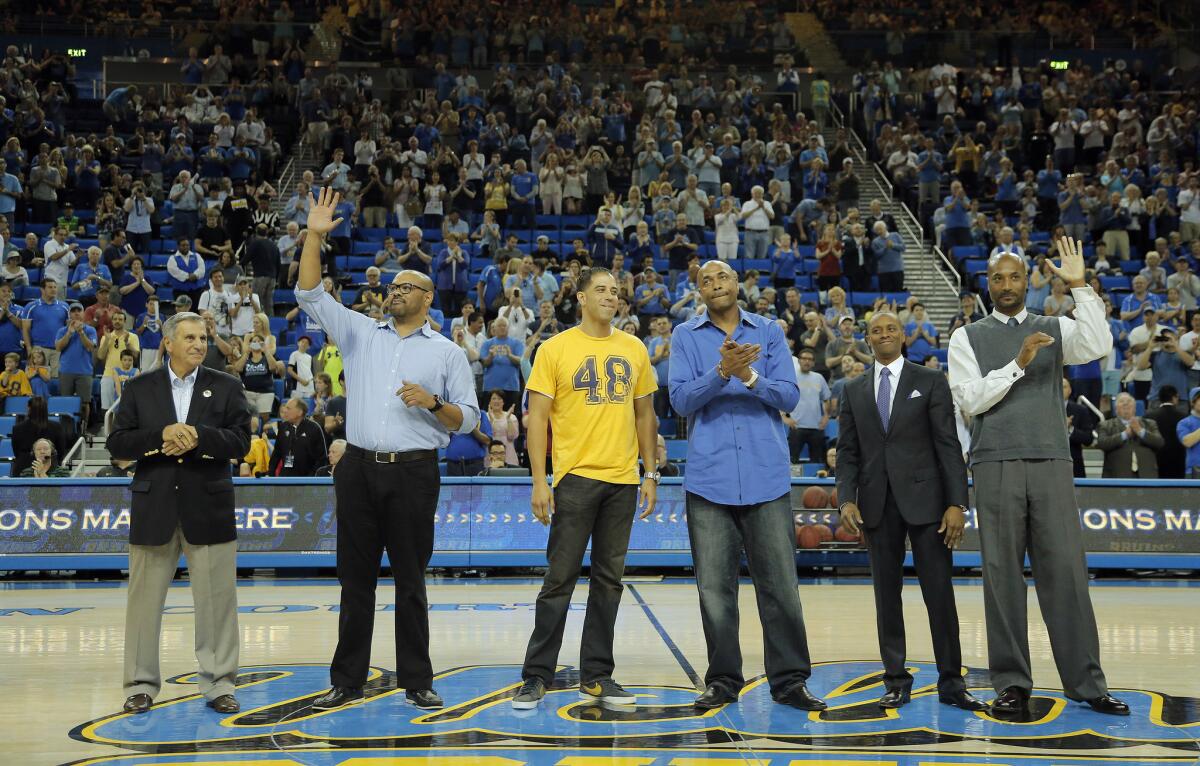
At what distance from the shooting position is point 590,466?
6.64 m

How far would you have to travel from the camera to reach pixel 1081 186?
22.0 metres

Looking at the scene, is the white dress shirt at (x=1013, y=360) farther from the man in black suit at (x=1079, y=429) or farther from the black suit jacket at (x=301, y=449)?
the black suit jacket at (x=301, y=449)

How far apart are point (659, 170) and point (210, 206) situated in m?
7.90

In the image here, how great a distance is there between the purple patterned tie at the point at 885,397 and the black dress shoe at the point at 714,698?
163cm

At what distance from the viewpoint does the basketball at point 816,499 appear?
44.0 feet

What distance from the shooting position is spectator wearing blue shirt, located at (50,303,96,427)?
16625 millimetres

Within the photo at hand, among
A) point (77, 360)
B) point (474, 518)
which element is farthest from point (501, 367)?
point (77, 360)

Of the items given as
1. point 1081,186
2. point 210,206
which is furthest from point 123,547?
point 1081,186

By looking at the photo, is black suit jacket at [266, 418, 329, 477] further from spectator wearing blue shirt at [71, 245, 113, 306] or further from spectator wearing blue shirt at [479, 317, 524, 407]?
spectator wearing blue shirt at [71, 245, 113, 306]

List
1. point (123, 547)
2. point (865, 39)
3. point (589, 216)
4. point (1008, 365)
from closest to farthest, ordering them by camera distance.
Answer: point (1008, 365), point (123, 547), point (589, 216), point (865, 39)

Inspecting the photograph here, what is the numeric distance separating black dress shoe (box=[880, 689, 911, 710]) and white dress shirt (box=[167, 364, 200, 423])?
13.1ft

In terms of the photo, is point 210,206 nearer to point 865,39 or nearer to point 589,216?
point 589,216

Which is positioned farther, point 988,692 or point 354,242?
point 354,242

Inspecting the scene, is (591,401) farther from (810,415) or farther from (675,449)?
(810,415)
